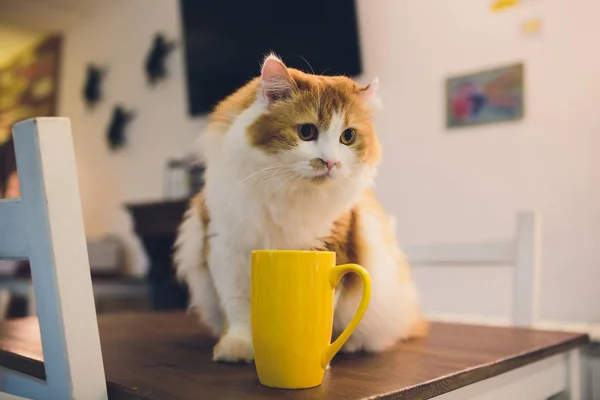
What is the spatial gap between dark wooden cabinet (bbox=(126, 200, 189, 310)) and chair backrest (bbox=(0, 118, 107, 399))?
86.8 inches

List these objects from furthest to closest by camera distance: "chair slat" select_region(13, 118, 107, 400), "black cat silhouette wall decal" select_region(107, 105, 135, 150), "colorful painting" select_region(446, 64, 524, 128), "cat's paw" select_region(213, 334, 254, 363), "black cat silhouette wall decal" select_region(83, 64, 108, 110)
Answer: "black cat silhouette wall decal" select_region(83, 64, 108, 110) → "black cat silhouette wall decal" select_region(107, 105, 135, 150) → "colorful painting" select_region(446, 64, 524, 128) → "cat's paw" select_region(213, 334, 254, 363) → "chair slat" select_region(13, 118, 107, 400)

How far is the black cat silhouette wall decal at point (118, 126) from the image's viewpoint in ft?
11.9

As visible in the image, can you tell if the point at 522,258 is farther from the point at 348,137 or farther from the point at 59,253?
the point at 59,253

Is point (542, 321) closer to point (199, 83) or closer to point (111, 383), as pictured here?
point (111, 383)

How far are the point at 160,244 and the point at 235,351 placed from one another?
7.57ft

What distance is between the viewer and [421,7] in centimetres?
210

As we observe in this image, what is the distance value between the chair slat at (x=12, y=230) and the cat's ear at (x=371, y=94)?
1.43ft

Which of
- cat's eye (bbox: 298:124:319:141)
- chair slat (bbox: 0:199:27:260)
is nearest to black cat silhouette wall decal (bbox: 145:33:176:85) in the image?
cat's eye (bbox: 298:124:319:141)

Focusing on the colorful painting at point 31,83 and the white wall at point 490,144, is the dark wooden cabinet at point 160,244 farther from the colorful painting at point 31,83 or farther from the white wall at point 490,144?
the colorful painting at point 31,83

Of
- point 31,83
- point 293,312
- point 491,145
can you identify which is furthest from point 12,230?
point 31,83

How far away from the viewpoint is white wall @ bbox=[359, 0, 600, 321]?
171 centimetres

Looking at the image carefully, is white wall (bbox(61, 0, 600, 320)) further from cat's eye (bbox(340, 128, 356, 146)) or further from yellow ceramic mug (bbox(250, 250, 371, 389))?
yellow ceramic mug (bbox(250, 250, 371, 389))

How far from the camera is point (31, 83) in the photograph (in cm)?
450

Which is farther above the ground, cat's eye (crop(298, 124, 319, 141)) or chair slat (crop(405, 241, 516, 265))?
cat's eye (crop(298, 124, 319, 141))
